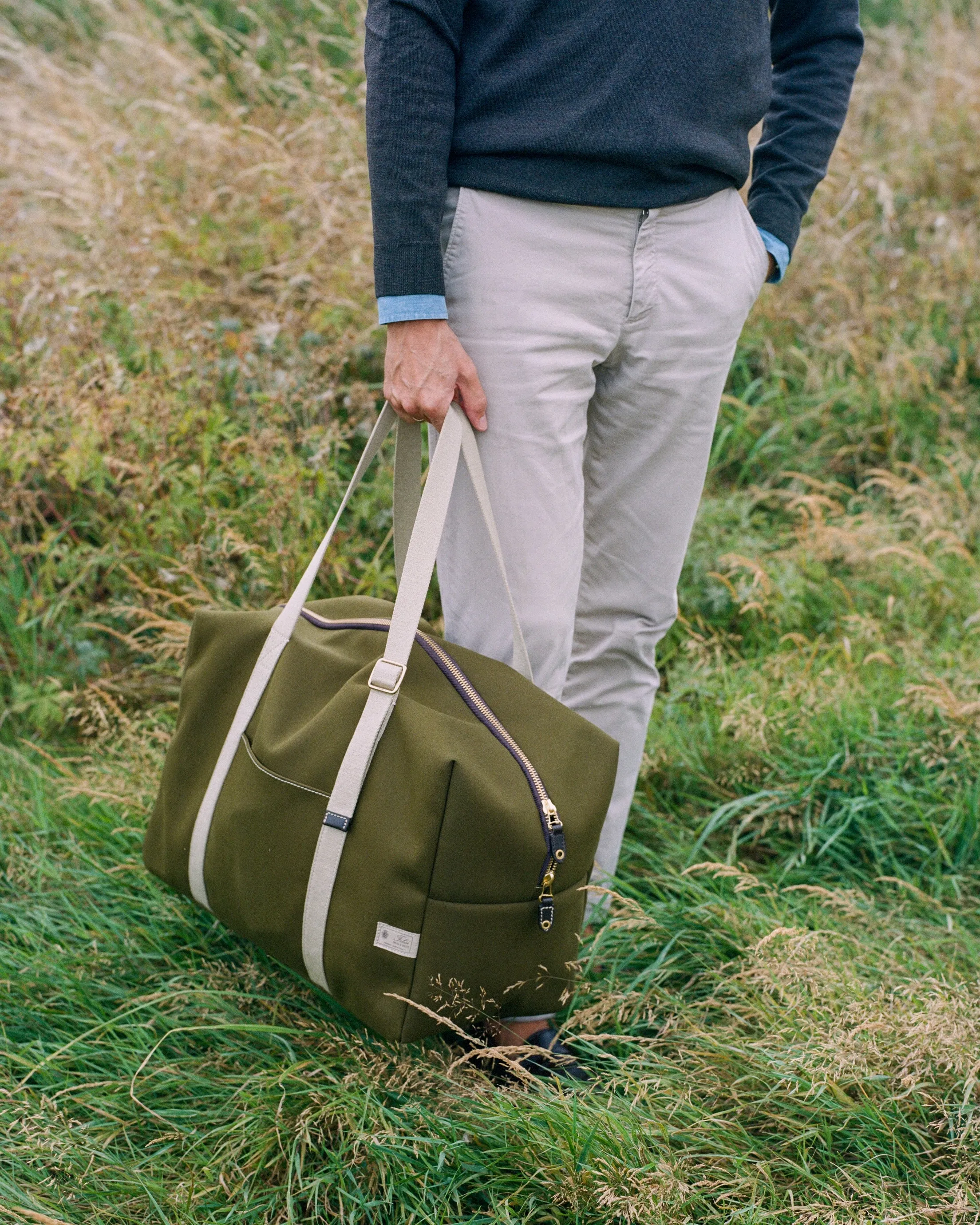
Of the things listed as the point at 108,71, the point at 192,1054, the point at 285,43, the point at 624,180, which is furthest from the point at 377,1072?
the point at 108,71

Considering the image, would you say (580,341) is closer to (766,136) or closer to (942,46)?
(766,136)

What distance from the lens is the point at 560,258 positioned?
1.57m

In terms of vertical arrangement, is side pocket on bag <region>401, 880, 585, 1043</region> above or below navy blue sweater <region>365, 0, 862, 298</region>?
below

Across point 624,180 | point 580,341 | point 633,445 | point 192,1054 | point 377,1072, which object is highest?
point 624,180

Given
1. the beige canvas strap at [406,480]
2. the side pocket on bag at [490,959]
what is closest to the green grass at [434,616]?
the side pocket on bag at [490,959]

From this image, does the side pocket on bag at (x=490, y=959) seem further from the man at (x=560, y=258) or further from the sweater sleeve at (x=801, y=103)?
the sweater sleeve at (x=801, y=103)

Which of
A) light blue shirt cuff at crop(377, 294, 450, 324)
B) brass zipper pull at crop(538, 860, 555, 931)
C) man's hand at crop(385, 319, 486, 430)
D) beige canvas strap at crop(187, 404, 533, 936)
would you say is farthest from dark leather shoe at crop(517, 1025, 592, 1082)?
light blue shirt cuff at crop(377, 294, 450, 324)

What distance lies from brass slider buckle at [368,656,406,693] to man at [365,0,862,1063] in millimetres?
260

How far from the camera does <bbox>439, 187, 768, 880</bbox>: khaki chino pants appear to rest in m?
1.57

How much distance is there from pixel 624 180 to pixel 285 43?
3.62m

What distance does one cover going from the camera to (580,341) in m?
1.61

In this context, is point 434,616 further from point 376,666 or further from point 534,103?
point 534,103

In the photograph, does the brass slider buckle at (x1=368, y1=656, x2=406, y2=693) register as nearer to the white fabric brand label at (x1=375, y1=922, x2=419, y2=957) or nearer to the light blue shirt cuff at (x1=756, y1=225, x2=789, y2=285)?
the white fabric brand label at (x1=375, y1=922, x2=419, y2=957)

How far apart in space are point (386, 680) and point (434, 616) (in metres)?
1.38
